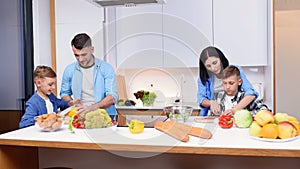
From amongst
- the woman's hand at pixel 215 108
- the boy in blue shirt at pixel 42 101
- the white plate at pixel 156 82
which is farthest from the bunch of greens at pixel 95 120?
the white plate at pixel 156 82

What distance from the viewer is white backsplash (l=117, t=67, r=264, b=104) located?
3605 mm

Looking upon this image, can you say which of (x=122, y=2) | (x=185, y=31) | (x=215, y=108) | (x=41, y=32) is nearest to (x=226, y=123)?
(x=215, y=108)

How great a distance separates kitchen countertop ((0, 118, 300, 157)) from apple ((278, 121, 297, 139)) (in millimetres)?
28

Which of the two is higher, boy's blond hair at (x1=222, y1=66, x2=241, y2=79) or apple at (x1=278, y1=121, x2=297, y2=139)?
boy's blond hair at (x1=222, y1=66, x2=241, y2=79)

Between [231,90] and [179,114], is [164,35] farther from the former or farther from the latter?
[179,114]

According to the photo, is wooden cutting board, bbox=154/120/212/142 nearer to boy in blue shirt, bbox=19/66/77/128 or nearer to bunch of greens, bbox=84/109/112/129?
bunch of greens, bbox=84/109/112/129

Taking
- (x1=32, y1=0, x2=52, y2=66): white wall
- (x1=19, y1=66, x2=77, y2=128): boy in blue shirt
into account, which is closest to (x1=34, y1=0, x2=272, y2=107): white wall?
(x1=32, y1=0, x2=52, y2=66): white wall

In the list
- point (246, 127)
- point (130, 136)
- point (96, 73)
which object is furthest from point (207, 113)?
point (130, 136)

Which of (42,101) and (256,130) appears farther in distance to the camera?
(42,101)

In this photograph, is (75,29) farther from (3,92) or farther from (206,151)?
(206,151)

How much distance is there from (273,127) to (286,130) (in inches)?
1.8

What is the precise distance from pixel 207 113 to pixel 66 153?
3.41 ft

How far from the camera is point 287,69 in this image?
2.68 m

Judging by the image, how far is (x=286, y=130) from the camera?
3.83ft
